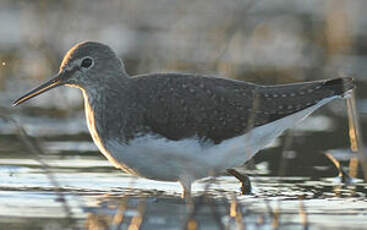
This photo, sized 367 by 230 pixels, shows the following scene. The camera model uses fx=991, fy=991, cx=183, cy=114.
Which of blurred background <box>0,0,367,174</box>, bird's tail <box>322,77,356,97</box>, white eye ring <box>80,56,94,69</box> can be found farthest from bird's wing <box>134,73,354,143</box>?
blurred background <box>0,0,367,174</box>

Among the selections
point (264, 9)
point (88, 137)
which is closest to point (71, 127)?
point (88, 137)

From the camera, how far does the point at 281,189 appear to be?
8758 mm

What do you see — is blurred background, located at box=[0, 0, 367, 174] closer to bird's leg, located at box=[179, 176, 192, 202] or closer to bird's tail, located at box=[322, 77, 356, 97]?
bird's tail, located at box=[322, 77, 356, 97]

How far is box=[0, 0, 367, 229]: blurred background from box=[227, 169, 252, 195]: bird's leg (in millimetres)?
107

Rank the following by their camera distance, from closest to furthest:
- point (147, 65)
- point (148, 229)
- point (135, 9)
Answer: point (148, 229)
point (147, 65)
point (135, 9)

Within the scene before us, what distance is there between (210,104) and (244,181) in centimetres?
79

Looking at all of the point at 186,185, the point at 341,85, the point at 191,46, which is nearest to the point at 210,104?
the point at 186,185

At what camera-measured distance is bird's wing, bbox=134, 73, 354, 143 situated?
331 inches

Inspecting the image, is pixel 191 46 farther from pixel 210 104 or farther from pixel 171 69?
pixel 210 104

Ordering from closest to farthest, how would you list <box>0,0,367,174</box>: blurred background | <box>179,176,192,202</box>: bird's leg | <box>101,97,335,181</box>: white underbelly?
<box>101,97,335,181</box>: white underbelly → <box>179,176,192,202</box>: bird's leg → <box>0,0,367,174</box>: blurred background

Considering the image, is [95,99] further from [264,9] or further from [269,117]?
[264,9]

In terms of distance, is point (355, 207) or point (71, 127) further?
point (71, 127)

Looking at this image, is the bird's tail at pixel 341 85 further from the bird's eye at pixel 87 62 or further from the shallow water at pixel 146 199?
the bird's eye at pixel 87 62

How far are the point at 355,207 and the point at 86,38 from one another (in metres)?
8.72
